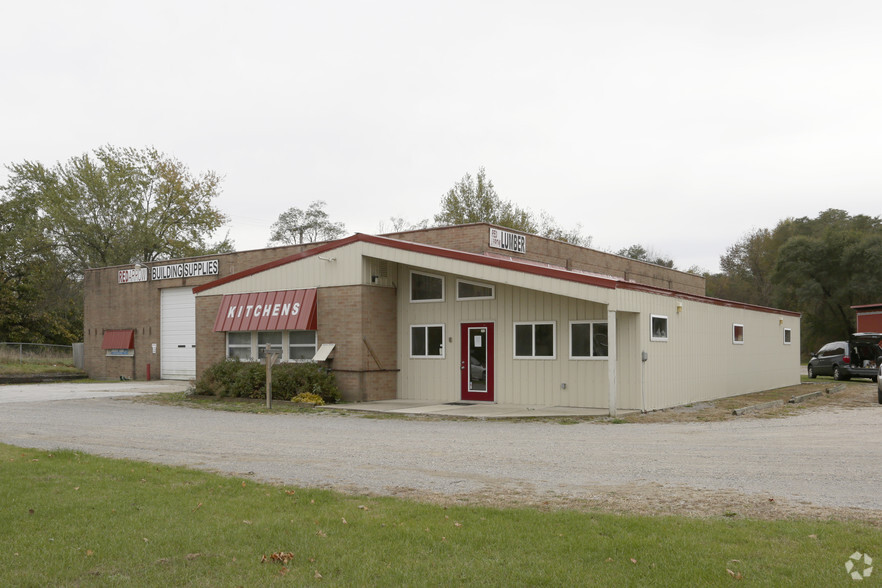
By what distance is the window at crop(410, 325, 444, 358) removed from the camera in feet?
71.1

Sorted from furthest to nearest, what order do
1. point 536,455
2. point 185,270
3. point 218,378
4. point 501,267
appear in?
1. point 185,270
2. point 218,378
3. point 501,267
4. point 536,455

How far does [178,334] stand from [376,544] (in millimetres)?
30451

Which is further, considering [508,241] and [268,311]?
[508,241]

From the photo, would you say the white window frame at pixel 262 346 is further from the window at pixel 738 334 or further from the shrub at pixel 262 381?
the window at pixel 738 334

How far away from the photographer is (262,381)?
22.0 m

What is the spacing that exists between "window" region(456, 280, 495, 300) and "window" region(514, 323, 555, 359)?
122cm

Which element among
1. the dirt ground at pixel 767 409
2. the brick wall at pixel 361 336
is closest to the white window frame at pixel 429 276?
the brick wall at pixel 361 336

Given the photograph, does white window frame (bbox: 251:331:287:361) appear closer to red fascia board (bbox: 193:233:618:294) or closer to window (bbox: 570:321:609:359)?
red fascia board (bbox: 193:233:618:294)

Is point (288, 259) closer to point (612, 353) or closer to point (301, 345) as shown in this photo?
point (301, 345)

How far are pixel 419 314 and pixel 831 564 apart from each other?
1703cm

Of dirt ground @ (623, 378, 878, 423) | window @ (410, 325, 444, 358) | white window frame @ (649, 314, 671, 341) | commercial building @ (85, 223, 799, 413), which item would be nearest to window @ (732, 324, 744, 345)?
commercial building @ (85, 223, 799, 413)

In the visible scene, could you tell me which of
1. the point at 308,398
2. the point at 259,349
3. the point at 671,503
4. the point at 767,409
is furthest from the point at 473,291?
the point at 671,503

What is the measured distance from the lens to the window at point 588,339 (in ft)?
61.1

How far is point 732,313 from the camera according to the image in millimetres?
23609
